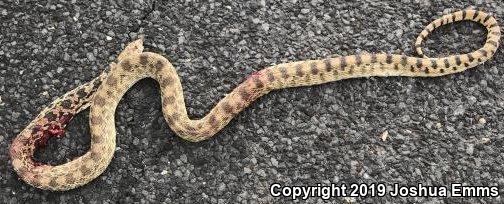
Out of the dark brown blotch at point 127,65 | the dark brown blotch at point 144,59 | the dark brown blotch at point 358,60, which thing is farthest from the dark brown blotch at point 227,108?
the dark brown blotch at point 358,60

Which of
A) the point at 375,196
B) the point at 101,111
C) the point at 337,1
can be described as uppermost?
the point at 337,1

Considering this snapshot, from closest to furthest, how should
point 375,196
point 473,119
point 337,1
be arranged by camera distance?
point 375,196, point 473,119, point 337,1

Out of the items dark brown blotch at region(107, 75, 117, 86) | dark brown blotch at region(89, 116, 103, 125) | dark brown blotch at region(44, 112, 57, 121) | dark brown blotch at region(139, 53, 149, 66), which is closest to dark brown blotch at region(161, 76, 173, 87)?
dark brown blotch at region(139, 53, 149, 66)

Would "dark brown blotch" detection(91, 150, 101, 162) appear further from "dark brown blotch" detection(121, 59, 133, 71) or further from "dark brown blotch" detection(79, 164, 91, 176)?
"dark brown blotch" detection(121, 59, 133, 71)

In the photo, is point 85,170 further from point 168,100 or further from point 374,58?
point 374,58

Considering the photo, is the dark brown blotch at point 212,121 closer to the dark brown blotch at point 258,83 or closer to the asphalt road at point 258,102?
the asphalt road at point 258,102

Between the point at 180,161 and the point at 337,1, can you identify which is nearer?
the point at 180,161

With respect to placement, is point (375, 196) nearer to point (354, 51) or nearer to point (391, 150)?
point (391, 150)

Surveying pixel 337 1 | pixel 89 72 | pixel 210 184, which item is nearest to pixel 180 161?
pixel 210 184
